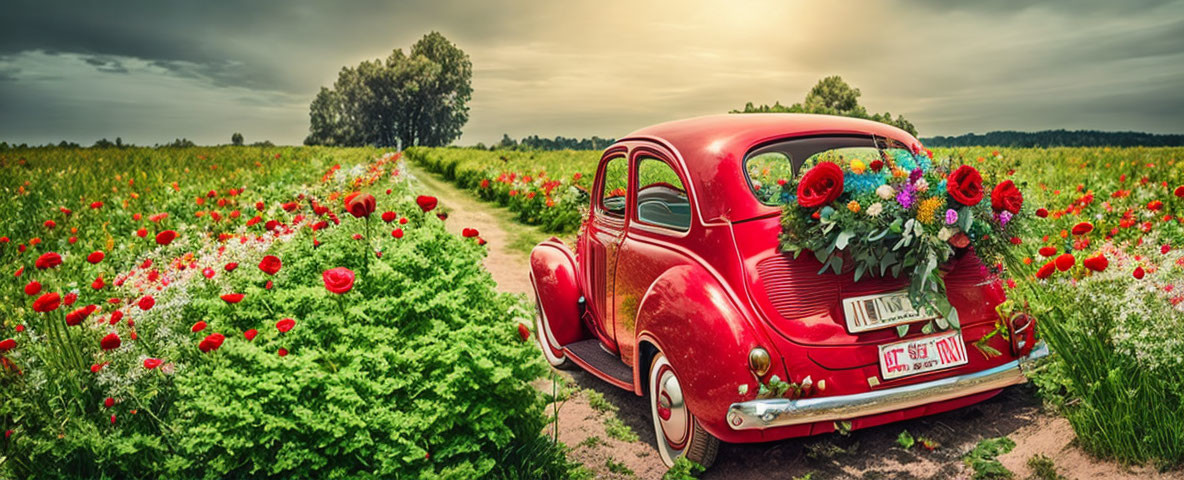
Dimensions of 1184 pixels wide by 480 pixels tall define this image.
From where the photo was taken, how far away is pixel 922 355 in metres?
3.49

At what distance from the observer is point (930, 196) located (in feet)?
11.3

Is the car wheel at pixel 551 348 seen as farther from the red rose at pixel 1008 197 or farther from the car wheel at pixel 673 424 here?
the red rose at pixel 1008 197

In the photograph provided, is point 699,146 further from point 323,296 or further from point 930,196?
point 323,296

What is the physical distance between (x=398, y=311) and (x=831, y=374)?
2132mm

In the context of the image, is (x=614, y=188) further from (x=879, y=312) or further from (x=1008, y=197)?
(x=1008, y=197)

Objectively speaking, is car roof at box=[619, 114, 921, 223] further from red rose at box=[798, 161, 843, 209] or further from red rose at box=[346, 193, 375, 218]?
red rose at box=[346, 193, 375, 218]

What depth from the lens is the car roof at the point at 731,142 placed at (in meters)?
3.75

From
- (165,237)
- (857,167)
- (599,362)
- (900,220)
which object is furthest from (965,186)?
(165,237)

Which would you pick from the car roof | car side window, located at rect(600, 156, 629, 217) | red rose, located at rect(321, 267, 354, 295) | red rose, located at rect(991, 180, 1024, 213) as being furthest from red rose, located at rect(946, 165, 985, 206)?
red rose, located at rect(321, 267, 354, 295)

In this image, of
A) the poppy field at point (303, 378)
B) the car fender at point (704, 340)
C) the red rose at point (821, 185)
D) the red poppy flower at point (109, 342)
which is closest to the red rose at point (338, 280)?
the poppy field at point (303, 378)

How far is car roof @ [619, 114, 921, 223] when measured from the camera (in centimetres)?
375

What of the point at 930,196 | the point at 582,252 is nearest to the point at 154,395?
the point at 582,252

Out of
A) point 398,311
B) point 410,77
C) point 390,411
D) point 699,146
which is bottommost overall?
point 390,411

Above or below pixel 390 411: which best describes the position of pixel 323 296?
above
